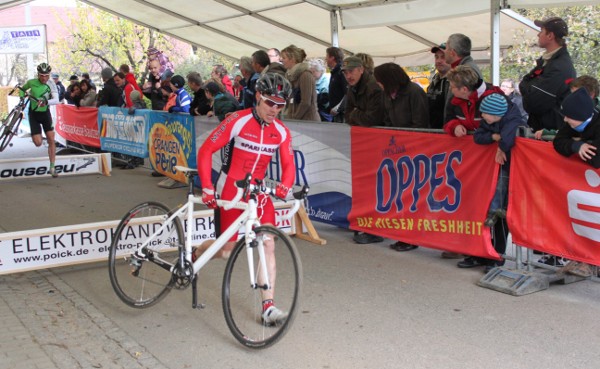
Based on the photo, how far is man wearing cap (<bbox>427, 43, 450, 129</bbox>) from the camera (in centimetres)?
745

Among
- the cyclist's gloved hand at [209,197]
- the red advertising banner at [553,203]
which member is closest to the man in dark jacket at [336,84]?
the red advertising banner at [553,203]

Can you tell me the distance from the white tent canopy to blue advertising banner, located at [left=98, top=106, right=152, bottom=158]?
2.36m

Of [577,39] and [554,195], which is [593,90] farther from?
[577,39]

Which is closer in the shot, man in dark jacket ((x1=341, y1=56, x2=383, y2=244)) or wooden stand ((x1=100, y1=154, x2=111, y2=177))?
man in dark jacket ((x1=341, y1=56, x2=383, y2=244))

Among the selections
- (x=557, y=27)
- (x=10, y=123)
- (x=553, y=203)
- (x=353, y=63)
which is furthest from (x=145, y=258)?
(x=10, y=123)

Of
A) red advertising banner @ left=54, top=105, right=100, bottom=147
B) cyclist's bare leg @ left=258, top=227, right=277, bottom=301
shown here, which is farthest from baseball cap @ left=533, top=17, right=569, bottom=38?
red advertising banner @ left=54, top=105, right=100, bottom=147

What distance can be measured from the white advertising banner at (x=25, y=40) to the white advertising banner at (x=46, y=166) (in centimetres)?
1315

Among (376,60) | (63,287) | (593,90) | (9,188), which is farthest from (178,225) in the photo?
(376,60)

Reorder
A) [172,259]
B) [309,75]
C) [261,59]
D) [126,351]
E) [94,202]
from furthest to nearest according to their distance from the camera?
[94,202] < [261,59] < [309,75] < [172,259] < [126,351]

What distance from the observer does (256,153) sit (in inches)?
203

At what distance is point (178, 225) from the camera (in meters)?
5.34

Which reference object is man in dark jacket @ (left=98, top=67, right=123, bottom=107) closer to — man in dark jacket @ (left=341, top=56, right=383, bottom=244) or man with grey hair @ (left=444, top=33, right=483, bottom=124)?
man in dark jacket @ (left=341, top=56, right=383, bottom=244)

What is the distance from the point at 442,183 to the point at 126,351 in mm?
3474

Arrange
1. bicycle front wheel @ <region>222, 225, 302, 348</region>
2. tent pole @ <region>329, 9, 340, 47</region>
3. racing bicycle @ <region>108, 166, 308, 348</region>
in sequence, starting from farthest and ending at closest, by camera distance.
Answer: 1. tent pole @ <region>329, 9, 340, 47</region>
2. racing bicycle @ <region>108, 166, 308, 348</region>
3. bicycle front wheel @ <region>222, 225, 302, 348</region>
